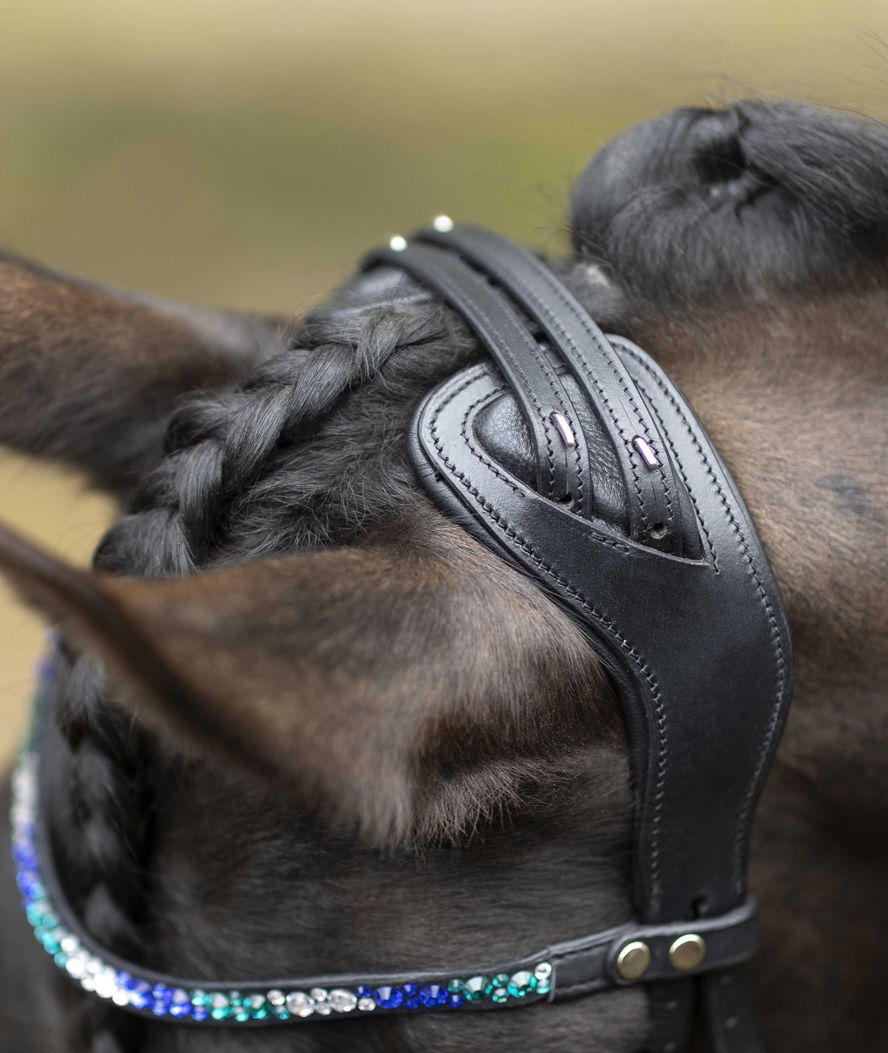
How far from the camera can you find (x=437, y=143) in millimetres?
6566

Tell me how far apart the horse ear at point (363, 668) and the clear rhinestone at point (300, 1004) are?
0.28 m

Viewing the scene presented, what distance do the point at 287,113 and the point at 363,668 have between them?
6.54 meters

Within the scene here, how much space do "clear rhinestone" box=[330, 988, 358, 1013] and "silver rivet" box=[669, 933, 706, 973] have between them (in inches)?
13.1

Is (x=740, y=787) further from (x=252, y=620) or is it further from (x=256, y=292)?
(x=256, y=292)

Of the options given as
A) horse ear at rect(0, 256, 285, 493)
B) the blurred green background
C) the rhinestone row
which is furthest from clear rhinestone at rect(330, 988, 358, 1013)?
the blurred green background

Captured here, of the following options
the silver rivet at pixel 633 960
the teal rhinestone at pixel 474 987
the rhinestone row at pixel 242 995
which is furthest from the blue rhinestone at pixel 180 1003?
the silver rivet at pixel 633 960

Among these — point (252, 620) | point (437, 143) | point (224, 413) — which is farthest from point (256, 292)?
point (252, 620)

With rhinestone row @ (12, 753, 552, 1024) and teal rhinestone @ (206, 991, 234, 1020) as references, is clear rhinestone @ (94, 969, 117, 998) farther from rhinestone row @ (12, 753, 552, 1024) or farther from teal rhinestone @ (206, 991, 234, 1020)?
teal rhinestone @ (206, 991, 234, 1020)

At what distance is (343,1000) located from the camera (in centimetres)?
113

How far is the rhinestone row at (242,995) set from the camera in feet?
3.68

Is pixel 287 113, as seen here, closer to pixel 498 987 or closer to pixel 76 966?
pixel 76 966

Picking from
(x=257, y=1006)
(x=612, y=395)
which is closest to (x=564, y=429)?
(x=612, y=395)

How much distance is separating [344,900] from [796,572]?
0.55 meters

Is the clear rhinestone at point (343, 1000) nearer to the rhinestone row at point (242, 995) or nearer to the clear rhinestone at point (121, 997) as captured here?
the rhinestone row at point (242, 995)
